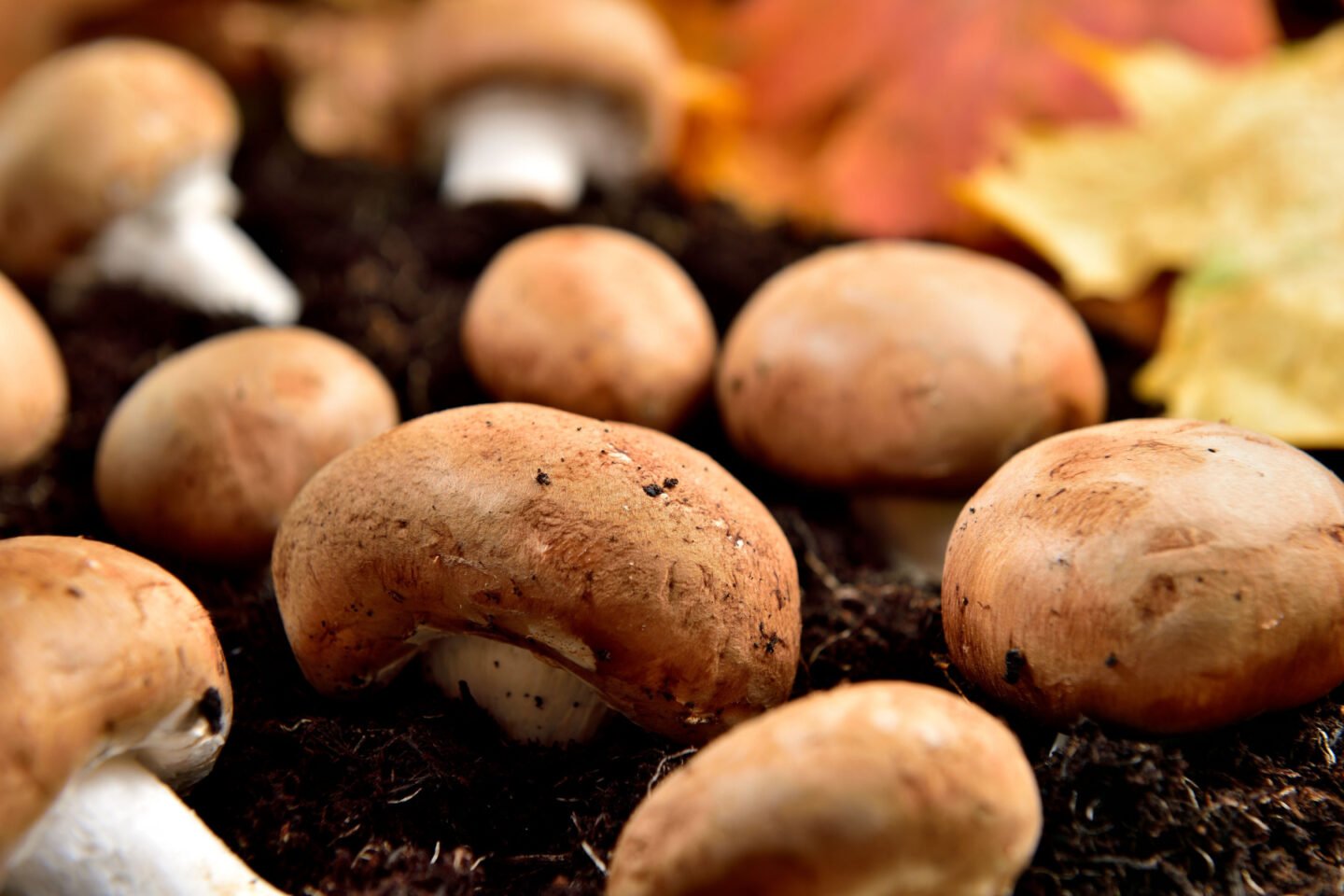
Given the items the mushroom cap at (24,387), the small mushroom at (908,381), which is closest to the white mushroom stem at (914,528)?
the small mushroom at (908,381)

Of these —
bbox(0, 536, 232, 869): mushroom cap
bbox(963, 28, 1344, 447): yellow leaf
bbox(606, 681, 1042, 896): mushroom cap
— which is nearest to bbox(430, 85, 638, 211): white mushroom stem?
bbox(963, 28, 1344, 447): yellow leaf

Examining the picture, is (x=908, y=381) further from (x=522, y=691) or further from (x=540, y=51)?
(x=540, y=51)

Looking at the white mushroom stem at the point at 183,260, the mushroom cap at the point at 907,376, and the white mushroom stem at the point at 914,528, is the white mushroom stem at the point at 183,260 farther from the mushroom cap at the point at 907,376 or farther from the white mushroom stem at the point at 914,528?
the white mushroom stem at the point at 914,528

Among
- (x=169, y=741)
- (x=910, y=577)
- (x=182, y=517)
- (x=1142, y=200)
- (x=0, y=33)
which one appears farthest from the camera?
(x=0, y=33)

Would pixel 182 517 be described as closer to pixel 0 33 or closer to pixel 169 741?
pixel 169 741

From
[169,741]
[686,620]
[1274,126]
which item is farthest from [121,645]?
[1274,126]

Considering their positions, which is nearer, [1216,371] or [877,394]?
[877,394]

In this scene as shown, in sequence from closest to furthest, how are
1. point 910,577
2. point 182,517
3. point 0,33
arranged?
point 182,517 < point 910,577 < point 0,33

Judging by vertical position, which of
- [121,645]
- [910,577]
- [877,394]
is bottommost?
[910,577]
